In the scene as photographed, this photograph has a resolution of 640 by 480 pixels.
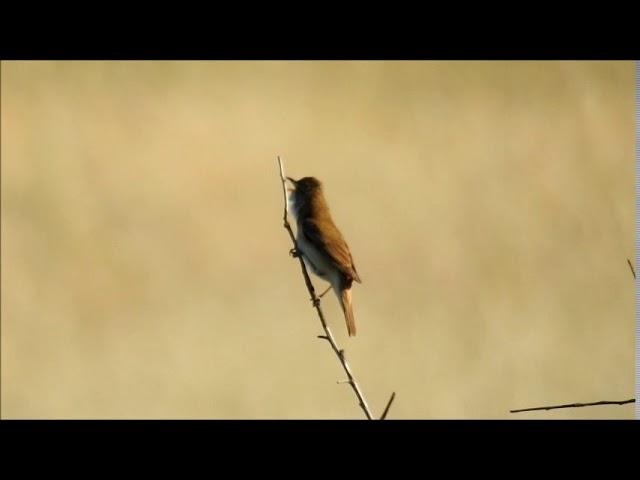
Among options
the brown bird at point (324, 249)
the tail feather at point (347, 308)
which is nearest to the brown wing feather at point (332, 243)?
the brown bird at point (324, 249)

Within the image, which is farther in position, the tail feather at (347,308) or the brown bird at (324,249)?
the brown bird at (324,249)

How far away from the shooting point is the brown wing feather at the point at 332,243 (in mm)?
5215

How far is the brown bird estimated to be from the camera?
523cm

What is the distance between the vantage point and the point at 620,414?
9.43 meters

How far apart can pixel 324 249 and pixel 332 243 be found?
0.07 metres

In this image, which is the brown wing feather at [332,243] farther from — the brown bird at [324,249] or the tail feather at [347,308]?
the tail feather at [347,308]

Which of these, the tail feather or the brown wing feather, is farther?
the brown wing feather

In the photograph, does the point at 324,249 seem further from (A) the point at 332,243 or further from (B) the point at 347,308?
(B) the point at 347,308

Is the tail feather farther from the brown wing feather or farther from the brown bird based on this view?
the brown wing feather

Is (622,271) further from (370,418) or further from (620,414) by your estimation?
(370,418)

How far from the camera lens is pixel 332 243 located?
5316 mm

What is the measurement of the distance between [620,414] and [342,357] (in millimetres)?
7436

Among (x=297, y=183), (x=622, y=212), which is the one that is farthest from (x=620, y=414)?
(x=297, y=183)

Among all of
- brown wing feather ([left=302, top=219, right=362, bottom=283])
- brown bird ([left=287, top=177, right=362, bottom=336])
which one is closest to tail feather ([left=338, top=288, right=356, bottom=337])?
brown bird ([left=287, top=177, right=362, bottom=336])
